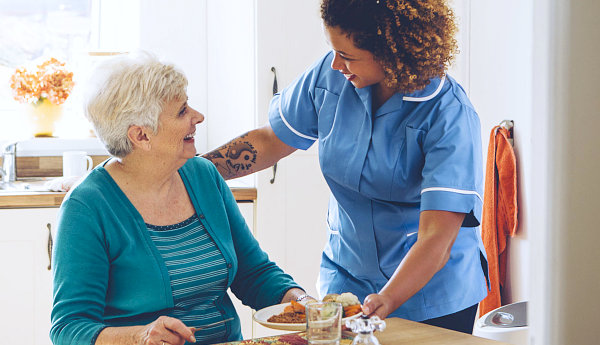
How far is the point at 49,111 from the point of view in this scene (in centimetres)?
328

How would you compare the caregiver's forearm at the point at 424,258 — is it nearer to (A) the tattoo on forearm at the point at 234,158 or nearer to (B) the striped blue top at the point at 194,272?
(B) the striped blue top at the point at 194,272

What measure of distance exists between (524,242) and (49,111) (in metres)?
2.32

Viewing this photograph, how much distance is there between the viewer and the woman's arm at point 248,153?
6.14 feet

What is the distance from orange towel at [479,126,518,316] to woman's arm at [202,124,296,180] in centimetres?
101

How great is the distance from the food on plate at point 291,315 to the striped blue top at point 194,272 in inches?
8.2

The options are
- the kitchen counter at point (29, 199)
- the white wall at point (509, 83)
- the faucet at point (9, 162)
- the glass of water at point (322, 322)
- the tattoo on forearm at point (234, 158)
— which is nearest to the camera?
the glass of water at point (322, 322)

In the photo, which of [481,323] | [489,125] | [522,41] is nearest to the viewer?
[481,323]

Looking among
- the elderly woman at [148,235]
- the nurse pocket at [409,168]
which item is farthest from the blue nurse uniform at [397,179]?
the elderly woman at [148,235]

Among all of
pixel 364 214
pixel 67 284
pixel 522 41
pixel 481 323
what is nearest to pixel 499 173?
pixel 522 41

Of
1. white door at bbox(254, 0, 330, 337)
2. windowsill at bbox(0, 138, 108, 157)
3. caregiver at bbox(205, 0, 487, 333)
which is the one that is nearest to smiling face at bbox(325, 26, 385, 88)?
caregiver at bbox(205, 0, 487, 333)

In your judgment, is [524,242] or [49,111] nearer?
[524,242]

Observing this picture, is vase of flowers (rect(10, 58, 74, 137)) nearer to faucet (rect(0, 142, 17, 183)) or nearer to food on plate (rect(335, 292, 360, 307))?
Result: faucet (rect(0, 142, 17, 183))

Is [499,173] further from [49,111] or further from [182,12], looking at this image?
[49,111]

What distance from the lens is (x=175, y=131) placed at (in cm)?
157
